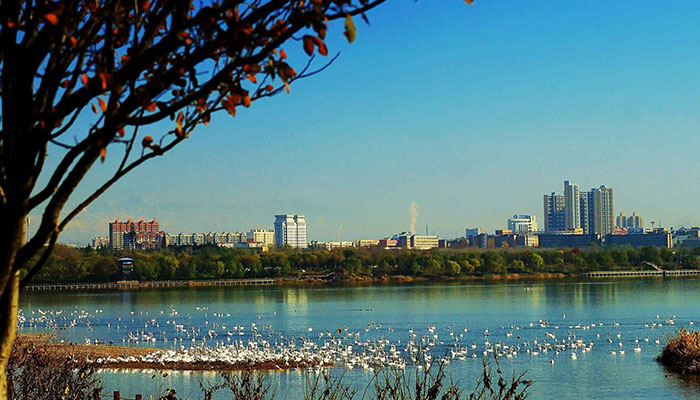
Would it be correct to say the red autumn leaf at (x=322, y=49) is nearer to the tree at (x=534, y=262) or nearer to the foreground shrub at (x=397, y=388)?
the foreground shrub at (x=397, y=388)

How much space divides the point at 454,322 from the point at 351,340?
9.55 meters

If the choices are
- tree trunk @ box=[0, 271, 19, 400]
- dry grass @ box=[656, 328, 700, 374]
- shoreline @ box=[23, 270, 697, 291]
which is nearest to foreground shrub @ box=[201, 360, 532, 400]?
tree trunk @ box=[0, 271, 19, 400]

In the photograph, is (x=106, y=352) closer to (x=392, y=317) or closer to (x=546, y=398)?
(x=546, y=398)

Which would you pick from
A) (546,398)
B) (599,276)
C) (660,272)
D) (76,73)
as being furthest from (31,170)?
(660,272)

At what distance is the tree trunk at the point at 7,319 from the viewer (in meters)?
3.68

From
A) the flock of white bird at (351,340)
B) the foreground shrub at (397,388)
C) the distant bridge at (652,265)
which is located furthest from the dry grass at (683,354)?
the distant bridge at (652,265)

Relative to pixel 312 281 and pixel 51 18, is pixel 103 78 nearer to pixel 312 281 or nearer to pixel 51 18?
pixel 51 18

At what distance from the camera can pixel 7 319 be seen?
3699mm

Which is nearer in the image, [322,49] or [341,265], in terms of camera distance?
[322,49]

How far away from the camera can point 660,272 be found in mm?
105812

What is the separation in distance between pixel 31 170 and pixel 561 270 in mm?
103754

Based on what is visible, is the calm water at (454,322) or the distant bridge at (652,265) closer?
the calm water at (454,322)

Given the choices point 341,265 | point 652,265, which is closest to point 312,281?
point 341,265

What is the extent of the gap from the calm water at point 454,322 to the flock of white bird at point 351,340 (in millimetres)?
131
